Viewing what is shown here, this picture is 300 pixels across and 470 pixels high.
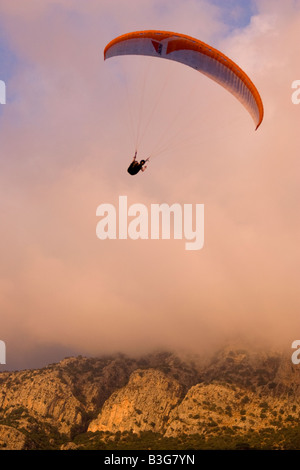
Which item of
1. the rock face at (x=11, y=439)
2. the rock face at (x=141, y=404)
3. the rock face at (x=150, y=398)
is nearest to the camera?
the rock face at (x=11, y=439)

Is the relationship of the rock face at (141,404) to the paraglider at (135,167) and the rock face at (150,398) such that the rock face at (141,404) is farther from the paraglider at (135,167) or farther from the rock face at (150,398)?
the paraglider at (135,167)

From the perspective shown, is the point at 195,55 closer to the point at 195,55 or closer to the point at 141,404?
the point at 195,55

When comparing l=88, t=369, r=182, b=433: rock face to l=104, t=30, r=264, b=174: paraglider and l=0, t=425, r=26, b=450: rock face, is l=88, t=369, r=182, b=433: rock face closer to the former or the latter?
l=0, t=425, r=26, b=450: rock face


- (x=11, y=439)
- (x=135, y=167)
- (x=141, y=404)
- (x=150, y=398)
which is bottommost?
(x=11, y=439)

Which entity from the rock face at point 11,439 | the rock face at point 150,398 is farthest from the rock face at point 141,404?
the rock face at point 11,439

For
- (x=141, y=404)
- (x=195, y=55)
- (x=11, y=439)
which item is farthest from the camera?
(x=141, y=404)

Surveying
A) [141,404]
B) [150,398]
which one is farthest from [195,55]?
[141,404]

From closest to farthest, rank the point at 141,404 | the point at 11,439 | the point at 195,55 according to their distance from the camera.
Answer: the point at 195,55 < the point at 11,439 < the point at 141,404

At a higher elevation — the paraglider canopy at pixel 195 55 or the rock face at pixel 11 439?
the paraglider canopy at pixel 195 55
